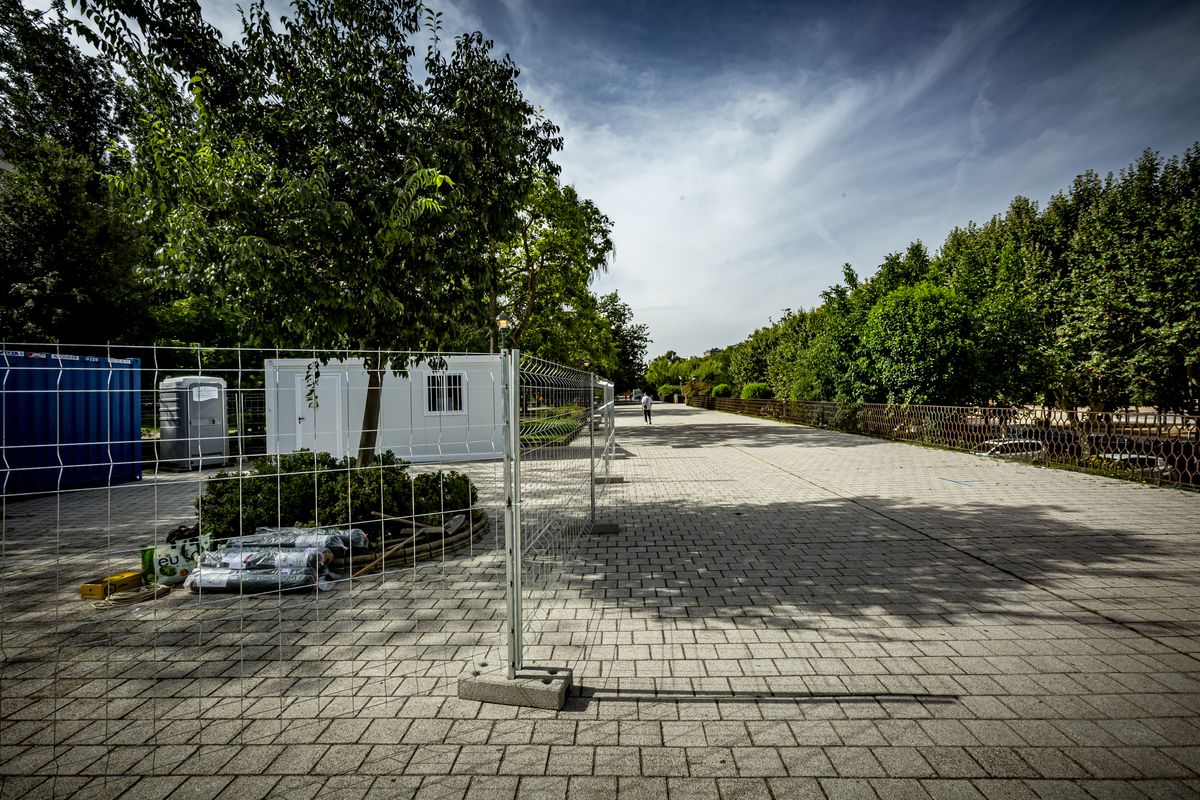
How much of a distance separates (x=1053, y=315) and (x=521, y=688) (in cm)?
2110

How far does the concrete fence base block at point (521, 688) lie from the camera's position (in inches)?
113

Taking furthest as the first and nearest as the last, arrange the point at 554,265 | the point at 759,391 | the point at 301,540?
the point at 759,391, the point at 554,265, the point at 301,540

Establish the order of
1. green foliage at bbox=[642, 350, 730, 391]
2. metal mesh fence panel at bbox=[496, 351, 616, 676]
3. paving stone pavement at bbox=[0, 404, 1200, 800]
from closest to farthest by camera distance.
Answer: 1. paving stone pavement at bbox=[0, 404, 1200, 800]
2. metal mesh fence panel at bbox=[496, 351, 616, 676]
3. green foliage at bbox=[642, 350, 730, 391]

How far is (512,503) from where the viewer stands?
9.80 ft

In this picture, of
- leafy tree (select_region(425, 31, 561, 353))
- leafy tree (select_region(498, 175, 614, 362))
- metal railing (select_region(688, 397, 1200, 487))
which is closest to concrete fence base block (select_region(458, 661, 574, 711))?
leafy tree (select_region(425, 31, 561, 353))

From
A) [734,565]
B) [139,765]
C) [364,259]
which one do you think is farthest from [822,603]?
[364,259]

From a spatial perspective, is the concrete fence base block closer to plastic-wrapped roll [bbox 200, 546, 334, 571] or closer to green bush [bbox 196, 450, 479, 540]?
plastic-wrapped roll [bbox 200, 546, 334, 571]

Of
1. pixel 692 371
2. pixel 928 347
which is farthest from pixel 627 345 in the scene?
pixel 928 347

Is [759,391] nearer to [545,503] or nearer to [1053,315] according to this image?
[1053,315]

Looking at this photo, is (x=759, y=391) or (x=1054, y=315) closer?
(x=1054, y=315)

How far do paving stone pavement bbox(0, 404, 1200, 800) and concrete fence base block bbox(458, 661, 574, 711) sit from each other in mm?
80

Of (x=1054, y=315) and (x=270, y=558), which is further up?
(x=1054, y=315)

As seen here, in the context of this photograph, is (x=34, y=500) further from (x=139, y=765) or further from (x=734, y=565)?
(x=734, y=565)

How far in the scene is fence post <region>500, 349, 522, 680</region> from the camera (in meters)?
A: 2.94
